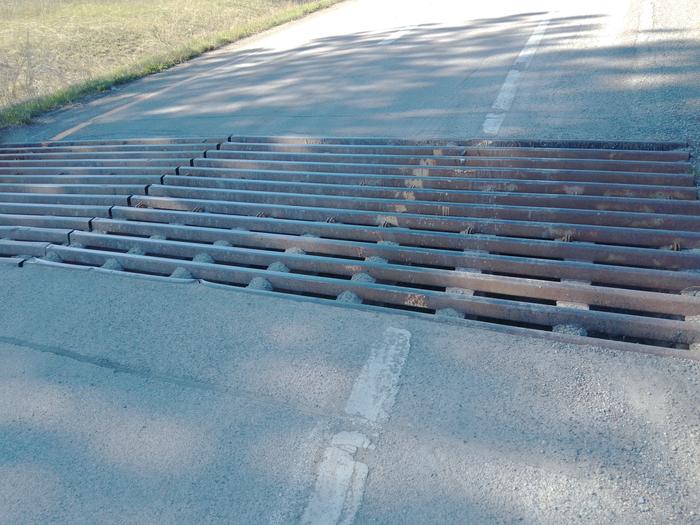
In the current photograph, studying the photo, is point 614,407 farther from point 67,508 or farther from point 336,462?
point 67,508

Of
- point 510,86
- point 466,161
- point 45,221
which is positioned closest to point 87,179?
point 45,221

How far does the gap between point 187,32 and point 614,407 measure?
47.1 ft

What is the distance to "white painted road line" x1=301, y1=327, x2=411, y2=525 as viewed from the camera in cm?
208

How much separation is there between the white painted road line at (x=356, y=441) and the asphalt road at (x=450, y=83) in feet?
9.91

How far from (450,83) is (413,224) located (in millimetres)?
3796

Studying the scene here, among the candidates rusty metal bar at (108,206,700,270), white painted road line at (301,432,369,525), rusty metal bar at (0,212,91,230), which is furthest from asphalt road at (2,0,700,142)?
white painted road line at (301,432,369,525)

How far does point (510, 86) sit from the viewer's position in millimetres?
6555

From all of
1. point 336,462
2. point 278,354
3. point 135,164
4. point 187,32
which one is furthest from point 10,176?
point 187,32

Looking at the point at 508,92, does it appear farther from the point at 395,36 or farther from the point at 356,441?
the point at 356,441

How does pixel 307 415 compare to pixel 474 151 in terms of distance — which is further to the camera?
pixel 474 151

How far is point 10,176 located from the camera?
18.9ft

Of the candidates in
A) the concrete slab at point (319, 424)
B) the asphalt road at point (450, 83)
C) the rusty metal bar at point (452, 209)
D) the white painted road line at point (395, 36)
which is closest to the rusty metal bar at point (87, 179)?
the rusty metal bar at point (452, 209)

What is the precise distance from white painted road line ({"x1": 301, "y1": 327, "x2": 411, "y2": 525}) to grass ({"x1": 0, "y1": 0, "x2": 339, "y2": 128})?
24.3ft

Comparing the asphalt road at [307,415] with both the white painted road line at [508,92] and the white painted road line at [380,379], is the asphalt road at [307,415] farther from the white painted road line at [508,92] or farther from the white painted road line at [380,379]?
the white painted road line at [508,92]
